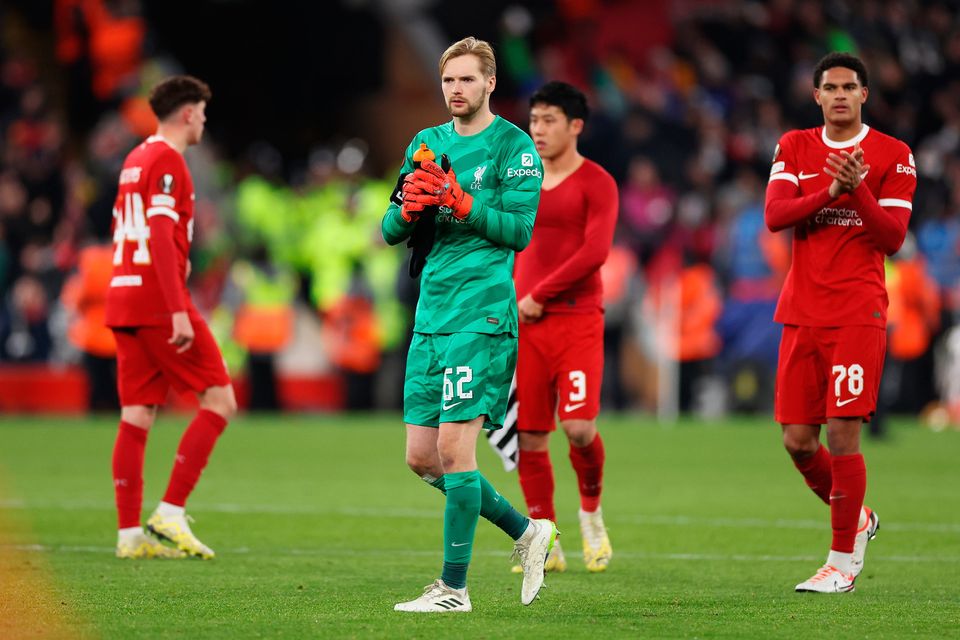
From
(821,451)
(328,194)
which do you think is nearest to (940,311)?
→ (328,194)

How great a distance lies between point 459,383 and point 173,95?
3.22 m

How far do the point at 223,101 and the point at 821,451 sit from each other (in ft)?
70.2

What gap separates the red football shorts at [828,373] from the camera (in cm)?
815

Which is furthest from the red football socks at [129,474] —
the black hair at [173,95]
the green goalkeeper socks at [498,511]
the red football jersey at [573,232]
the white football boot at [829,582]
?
the white football boot at [829,582]

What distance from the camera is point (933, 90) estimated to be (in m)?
23.7

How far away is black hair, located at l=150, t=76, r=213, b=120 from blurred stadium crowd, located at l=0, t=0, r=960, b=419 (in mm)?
9748

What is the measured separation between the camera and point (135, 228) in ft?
31.1

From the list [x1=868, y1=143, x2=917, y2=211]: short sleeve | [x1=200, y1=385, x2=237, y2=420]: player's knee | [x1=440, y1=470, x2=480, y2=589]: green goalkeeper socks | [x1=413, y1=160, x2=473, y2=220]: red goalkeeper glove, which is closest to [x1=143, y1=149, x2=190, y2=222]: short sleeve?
[x1=200, y1=385, x2=237, y2=420]: player's knee

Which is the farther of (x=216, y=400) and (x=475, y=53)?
(x=216, y=400)

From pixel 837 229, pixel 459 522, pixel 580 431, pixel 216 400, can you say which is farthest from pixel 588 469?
pixel 459 522

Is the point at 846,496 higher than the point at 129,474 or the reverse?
higher

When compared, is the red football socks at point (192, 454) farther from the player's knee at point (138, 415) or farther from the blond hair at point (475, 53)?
the blond hair at point (475, 53)

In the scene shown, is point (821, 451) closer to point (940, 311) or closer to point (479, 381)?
point (479, 381)

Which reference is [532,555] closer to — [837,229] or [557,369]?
[557,369]
